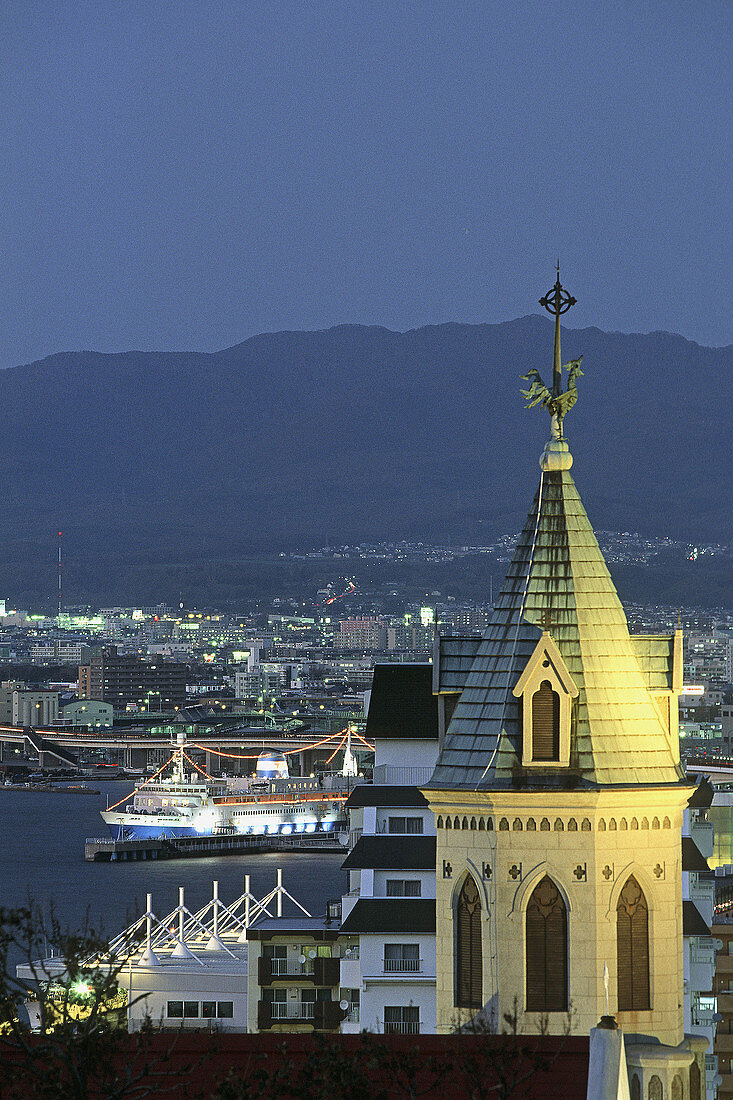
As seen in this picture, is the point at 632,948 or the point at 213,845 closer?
the point at 632,948

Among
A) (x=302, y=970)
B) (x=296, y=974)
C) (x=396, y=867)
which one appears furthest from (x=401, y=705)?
(x=296, y=974)

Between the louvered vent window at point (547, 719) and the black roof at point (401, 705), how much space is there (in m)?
9.90

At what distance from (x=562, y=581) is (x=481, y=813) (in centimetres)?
105

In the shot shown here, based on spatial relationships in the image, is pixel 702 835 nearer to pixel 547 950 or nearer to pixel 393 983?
pixel 393 983

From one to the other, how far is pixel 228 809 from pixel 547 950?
137 metres

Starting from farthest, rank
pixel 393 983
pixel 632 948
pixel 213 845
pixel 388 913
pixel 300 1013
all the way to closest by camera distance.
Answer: pixel 213 845
pixel 300 1013
pixel 388 913
pixel 393 983
pixel 632 948

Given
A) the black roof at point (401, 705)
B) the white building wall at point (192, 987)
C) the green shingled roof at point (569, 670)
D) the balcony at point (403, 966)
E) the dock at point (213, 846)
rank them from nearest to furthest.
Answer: the green shingled roof at point (569, 670), the black roof at point (401, 705), the balcony at point (403, 966), the white building wall at point (192, 987), the dock at point (213, 846)

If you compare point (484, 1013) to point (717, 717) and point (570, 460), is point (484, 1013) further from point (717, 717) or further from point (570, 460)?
point (717, 717)

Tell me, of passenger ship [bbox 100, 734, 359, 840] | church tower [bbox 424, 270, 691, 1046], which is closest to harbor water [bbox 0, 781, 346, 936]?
passenger ship [bbox 100, 734, 359, 840]

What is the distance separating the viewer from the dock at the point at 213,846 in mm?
128125

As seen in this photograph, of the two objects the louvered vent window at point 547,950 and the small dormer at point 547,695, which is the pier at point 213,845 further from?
the small dormer at point 547,695

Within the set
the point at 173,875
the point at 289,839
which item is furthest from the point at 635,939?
the point at 289,839

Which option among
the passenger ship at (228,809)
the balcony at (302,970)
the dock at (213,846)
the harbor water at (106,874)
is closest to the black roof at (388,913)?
the balcony at (302,970)

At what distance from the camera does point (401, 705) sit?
20.6 meters
